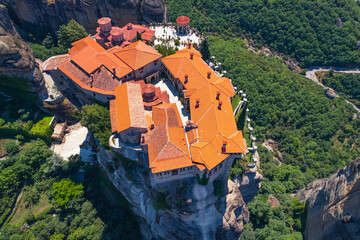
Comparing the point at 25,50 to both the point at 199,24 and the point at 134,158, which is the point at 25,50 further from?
the point at 199,24

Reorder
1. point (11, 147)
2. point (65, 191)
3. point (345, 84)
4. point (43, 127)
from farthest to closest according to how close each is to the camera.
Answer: point (345, 84) < point (43, 127) < point (11, 147) < point (65, 191)

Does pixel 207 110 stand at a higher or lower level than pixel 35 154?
higher

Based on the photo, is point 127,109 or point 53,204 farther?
point 53,204

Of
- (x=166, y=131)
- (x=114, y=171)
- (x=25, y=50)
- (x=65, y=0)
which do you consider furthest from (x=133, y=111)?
(x=65, y=0)

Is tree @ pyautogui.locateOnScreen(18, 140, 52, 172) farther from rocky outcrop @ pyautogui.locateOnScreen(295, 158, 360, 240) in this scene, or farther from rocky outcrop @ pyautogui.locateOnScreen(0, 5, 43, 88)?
rocky outcrop @ pyautogui.locateOnScreen(295, 158, 360, 240)

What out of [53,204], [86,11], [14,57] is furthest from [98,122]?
[86,11]

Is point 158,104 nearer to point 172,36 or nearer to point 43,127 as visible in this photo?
point 172,36
